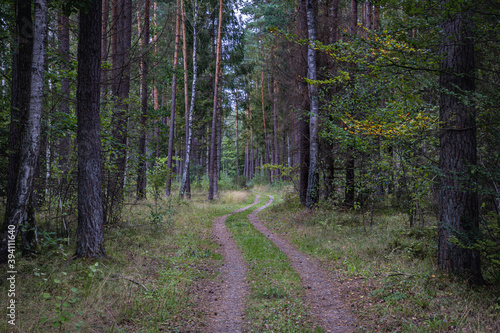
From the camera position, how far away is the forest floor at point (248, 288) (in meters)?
4.06

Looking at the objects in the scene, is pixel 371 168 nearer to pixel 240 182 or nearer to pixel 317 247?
pixel 317 247

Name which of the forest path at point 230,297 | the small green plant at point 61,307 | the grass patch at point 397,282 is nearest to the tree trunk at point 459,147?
the grass patch at point 397,282

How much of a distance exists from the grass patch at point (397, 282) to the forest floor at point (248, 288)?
20 millimetres

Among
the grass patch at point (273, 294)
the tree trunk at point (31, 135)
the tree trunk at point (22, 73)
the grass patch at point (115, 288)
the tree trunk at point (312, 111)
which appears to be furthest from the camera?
the tree trunk at point (312, 111)

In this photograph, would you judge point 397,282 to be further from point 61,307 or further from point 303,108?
point 303,108

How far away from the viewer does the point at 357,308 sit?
483 cm

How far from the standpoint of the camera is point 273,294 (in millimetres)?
5391

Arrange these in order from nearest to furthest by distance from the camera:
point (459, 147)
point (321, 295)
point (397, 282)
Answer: point (459, 147)
point (397, 282)
point (321, 295)

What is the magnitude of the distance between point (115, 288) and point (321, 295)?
3.83 m

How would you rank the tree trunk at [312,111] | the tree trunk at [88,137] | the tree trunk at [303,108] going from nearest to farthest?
the tree trunk at [88,137], the tree trunk at [312,111], the tree trunk at [303,108]

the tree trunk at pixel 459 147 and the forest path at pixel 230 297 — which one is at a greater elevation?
the tree trunk at pixel 459 147

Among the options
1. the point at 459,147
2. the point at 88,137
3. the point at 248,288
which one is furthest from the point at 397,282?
the point at 88,137

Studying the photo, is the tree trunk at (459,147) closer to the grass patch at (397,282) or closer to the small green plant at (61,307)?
the grass patch at (397,282)

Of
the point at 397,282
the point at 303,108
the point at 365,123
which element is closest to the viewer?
the point at 397,282
